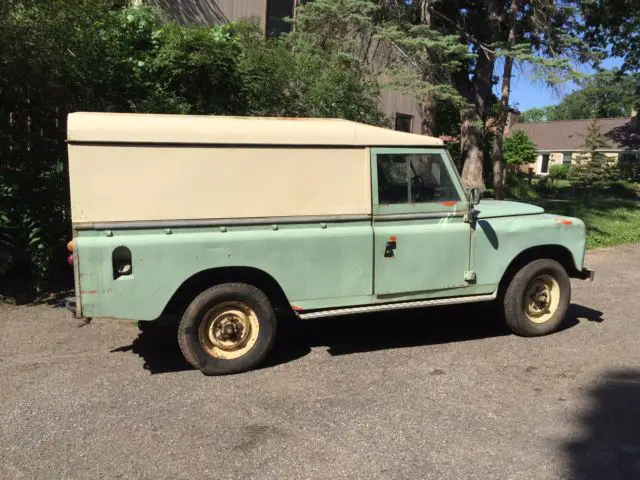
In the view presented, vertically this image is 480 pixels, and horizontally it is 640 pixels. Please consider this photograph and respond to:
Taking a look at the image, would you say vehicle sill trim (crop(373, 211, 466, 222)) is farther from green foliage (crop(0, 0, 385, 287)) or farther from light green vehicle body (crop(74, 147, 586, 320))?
green foliage (crop(0, 0, 385, 287))

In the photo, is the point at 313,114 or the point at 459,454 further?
the point at 313,114

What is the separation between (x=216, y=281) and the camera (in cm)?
466

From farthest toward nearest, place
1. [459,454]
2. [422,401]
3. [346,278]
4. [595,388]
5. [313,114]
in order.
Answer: [313,114]
[346,278]
[595,388]
[422,401]
[459,454]

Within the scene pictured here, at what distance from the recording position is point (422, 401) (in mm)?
4172

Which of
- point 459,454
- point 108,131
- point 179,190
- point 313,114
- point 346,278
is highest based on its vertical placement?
point 313,114

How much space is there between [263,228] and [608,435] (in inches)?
118

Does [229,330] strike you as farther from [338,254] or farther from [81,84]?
[81,84]

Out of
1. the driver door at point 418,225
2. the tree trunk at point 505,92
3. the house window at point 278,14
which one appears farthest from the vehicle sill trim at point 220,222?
the house window at point 278,14

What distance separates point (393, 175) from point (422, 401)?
2.03 meters

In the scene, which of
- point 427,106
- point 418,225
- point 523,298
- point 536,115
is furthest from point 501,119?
point 536,115

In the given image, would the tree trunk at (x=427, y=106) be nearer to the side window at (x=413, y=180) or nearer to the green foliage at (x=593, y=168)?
the side window at (x=413, y=180)

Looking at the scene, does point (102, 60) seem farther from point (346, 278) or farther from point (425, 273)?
point (425, 273)

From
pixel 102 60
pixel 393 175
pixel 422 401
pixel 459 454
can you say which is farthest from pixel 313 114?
pixel 459 454

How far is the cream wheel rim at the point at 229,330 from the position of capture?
462 centimetres
